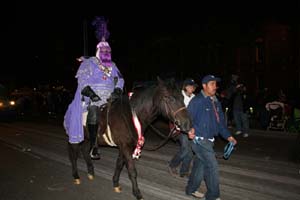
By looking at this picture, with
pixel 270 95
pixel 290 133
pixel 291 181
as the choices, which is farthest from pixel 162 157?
pixel 270 95

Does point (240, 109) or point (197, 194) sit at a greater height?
point (240, 109)

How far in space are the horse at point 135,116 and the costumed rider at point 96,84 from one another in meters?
0.20

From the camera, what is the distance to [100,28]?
25.8 feet

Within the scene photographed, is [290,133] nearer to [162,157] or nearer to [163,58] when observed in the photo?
[162,157]

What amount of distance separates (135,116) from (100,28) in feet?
7.34

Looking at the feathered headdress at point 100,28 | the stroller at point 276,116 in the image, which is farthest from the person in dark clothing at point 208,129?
the stroller at point 276,116

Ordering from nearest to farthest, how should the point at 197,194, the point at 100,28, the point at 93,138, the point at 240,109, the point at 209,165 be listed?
1. the point at 209,165
2. the point at 197,194
3. the point at 93,138
4. the point at 100,28
5. the point at 240,109

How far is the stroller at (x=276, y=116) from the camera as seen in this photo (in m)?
15.6

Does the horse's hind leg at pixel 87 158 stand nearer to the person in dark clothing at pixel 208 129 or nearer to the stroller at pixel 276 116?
the person in dark clothing at pixel 208 129

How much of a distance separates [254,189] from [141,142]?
7.64 ft

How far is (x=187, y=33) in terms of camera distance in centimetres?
3306

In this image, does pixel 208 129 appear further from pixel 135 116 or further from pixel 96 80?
pixel 96 80

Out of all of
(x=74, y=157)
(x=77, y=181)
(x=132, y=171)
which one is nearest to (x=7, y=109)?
(x=74, y=157)

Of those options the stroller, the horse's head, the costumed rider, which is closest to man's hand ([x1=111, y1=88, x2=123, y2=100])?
the costumed rider
